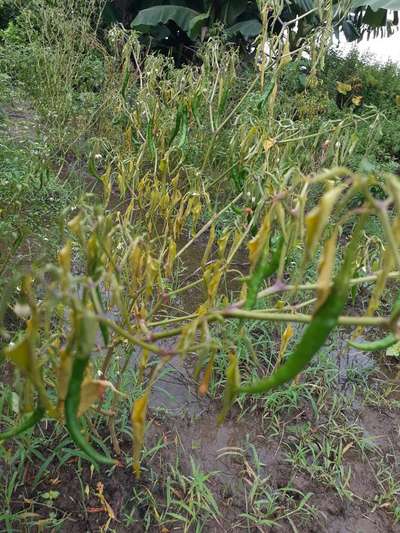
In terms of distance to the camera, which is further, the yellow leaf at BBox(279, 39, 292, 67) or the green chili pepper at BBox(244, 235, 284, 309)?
the yellow leaf at BBox(279, 39, 292, 67)

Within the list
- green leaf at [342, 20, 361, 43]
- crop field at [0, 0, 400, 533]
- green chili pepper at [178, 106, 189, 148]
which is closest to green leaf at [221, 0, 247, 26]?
green leaf at [342, 20, 361, 43]

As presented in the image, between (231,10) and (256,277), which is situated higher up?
(231,10)

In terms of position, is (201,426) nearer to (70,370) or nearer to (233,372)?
(233,372)

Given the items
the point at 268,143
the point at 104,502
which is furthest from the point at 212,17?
the point at 104,502

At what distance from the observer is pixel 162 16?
6.38m

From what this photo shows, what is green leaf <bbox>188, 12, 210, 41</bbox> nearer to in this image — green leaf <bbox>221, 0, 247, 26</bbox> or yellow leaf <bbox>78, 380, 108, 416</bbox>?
green leaf <bbox>221, 0, 247, 26</bbox>

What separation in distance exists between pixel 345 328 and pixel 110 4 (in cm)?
651

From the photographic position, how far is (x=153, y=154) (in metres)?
2.16

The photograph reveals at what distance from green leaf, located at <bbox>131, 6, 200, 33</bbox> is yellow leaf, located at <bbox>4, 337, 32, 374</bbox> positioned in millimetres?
6324

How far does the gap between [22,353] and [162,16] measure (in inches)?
261

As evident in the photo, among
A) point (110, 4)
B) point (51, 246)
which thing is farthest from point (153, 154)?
point (110, 4)

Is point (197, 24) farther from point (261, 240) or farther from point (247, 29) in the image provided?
point (261, 240)

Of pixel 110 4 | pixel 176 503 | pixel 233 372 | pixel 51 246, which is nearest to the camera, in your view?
pixel 233 372

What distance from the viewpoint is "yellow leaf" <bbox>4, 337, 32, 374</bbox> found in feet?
1.95
